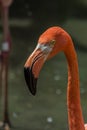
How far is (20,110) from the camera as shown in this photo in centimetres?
500

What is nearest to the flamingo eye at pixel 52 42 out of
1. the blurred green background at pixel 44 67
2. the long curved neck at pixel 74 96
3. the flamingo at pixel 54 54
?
the flamingo at pixel 54 54

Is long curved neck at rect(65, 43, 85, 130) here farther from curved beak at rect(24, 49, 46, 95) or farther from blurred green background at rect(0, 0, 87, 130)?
blurred green background at rect(0, 0, 87, 130)

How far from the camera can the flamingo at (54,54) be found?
2.36m

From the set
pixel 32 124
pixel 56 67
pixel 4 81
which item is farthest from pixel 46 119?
pixel 56 67

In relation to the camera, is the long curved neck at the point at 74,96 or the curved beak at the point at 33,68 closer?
the curved beak at the point at 33,68

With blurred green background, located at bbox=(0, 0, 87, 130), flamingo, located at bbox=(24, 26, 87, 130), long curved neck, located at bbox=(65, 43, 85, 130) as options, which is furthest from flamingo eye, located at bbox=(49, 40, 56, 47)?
blurred green background, located at bbox=(0, 0, 87, 130)

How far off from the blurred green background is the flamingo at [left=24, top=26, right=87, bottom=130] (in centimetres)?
201

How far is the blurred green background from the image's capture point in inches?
191

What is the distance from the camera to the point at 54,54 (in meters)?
2.45

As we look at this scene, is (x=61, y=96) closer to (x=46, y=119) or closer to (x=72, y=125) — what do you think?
(x=46, y=119)

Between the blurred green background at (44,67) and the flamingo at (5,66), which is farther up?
the flamingo at (5,66)

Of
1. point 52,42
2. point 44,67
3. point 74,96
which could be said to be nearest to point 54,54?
point 52,42

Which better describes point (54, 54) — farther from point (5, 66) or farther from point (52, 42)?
point (5, 66)

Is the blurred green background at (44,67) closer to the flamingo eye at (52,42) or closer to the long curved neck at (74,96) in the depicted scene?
the long curved neck at (74,96)
